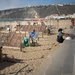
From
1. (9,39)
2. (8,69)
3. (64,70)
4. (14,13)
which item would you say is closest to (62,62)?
(64,70)

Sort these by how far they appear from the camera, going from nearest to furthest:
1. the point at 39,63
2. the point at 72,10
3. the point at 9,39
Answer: the point at 39,63 → the point at 9,39 → the point at 72,10

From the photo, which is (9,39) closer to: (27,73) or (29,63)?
(29,63)

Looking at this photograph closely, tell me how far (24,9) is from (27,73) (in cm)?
17402

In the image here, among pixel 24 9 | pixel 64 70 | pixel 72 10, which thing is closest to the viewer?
pixel 64 70

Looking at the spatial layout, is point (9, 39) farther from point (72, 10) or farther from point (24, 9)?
point (24, 9)

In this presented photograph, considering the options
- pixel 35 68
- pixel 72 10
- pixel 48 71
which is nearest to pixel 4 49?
pixel 35 68

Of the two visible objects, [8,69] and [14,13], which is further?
[14,13]

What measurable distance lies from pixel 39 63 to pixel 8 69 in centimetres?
155

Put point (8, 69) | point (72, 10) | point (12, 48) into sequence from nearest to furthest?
point (8, 69) → point (12, 48) → point (72, 10)

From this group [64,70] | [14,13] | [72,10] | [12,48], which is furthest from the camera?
[14,13]

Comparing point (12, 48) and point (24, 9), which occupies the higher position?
point (24, 9)

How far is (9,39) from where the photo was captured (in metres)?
13.5

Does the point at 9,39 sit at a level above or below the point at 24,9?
below

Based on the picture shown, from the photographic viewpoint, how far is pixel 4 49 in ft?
40.7
